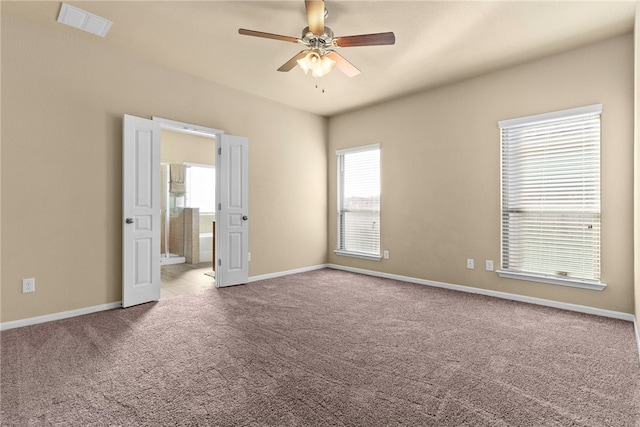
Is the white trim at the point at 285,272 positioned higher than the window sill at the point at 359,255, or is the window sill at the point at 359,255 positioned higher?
the window sill at the point at 359,255

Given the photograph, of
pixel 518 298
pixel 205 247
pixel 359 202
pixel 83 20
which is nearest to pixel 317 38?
pixel 83 20

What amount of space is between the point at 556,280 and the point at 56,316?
5341 mm

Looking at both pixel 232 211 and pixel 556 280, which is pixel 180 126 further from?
pixel 556 280

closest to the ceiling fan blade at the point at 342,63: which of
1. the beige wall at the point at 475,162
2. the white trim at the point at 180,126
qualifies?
the beige wall at the point at 475,162

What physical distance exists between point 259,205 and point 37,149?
107 inches

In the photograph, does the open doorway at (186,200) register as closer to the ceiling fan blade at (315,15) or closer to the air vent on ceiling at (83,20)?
the air vent on ceiling at (83,20)

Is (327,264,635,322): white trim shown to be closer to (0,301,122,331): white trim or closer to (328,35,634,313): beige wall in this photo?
(328,35,634,313): beige wall

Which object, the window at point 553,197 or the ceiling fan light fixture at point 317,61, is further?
the window at point 553,197

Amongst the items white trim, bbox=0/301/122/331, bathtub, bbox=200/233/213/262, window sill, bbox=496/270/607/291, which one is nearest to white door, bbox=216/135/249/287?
white trim, bbox=0/301/122/331

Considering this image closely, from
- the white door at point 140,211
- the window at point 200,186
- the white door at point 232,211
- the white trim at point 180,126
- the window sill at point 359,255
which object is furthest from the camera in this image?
the window at point 200,186

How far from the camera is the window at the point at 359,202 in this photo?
17.9 ft

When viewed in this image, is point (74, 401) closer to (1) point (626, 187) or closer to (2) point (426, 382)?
(2) point (426, 382)

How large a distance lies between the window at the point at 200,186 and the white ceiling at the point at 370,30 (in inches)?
136

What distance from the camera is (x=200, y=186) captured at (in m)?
7.57
